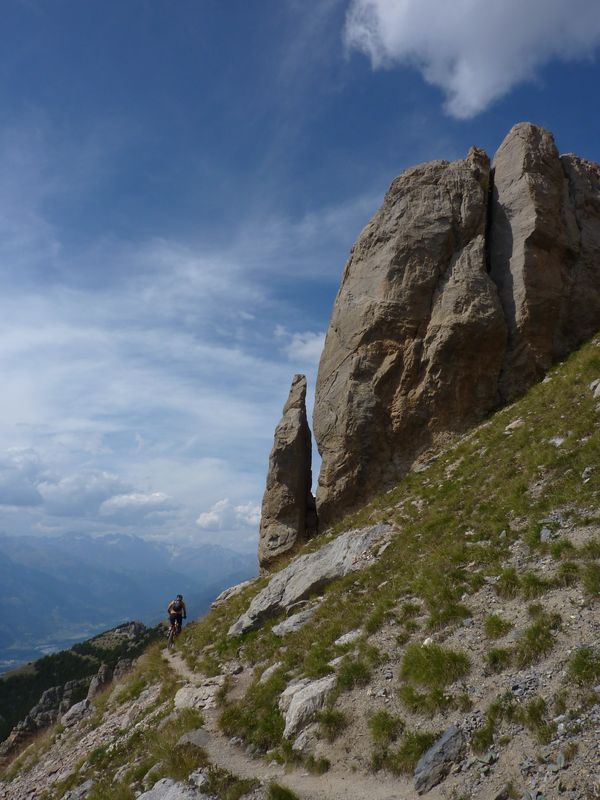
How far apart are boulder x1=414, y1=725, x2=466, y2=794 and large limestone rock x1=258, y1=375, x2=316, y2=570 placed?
23.5 metres

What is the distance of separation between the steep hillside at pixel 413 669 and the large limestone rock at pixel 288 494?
27.0 ft

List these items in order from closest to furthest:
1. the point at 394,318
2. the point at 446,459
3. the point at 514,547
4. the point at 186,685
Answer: the point at 514,547, the point at 186,685, the point at 446,459, the point at 394,318

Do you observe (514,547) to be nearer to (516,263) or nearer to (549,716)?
(549,716)

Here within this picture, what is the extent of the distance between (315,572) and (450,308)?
17.4 meters

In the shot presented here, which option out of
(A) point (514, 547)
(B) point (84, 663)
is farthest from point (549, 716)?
(B) point (84, 663)

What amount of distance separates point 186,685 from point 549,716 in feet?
48.5

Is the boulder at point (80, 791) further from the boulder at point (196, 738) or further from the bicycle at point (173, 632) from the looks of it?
the bicycle at point (173, 632)

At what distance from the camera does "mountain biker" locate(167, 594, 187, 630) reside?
3061 centimetres

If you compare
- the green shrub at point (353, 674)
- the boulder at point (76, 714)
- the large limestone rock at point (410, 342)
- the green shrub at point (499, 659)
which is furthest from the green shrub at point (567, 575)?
the boulder at point (76, 714)

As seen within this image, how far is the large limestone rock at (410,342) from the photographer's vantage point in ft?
102

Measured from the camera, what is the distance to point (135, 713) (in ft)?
68.1

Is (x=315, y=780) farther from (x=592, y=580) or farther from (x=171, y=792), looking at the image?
(x=592, y=580)

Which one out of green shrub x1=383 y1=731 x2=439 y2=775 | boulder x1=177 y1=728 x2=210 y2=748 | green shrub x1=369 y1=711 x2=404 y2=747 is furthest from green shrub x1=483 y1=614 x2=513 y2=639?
boulder x1=177 y1=728 x2=210 y2=748

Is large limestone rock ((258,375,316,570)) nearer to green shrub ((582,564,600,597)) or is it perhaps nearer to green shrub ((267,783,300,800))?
green shrub ((267,783,300,800))
